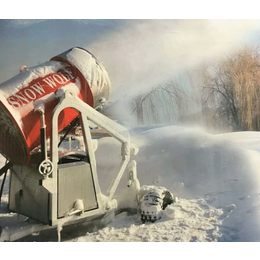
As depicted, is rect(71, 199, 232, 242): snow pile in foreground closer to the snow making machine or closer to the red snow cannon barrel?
the snow making machine

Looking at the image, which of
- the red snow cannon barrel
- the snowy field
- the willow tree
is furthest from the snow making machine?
the willow tree

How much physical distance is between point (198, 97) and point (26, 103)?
1.86 metres

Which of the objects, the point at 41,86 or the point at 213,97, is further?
the point at 213,97

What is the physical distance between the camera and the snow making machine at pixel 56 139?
2.74m

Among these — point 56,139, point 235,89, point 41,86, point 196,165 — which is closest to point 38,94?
point 41,86

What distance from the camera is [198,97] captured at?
134 inches

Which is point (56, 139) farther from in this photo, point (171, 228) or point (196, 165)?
point (196, 165)

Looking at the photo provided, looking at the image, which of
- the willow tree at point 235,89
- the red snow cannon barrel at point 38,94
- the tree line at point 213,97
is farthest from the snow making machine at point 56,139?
the willow tree at point 235,89

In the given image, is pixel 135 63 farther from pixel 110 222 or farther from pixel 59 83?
pixel 110 222

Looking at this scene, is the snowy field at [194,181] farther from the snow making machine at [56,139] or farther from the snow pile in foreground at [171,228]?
the snow making machine at [56,139]

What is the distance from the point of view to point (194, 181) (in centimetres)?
338

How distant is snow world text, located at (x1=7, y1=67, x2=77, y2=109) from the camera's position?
2.72 meters

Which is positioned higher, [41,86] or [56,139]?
[41,86]

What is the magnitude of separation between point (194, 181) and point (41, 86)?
6.33 feet
